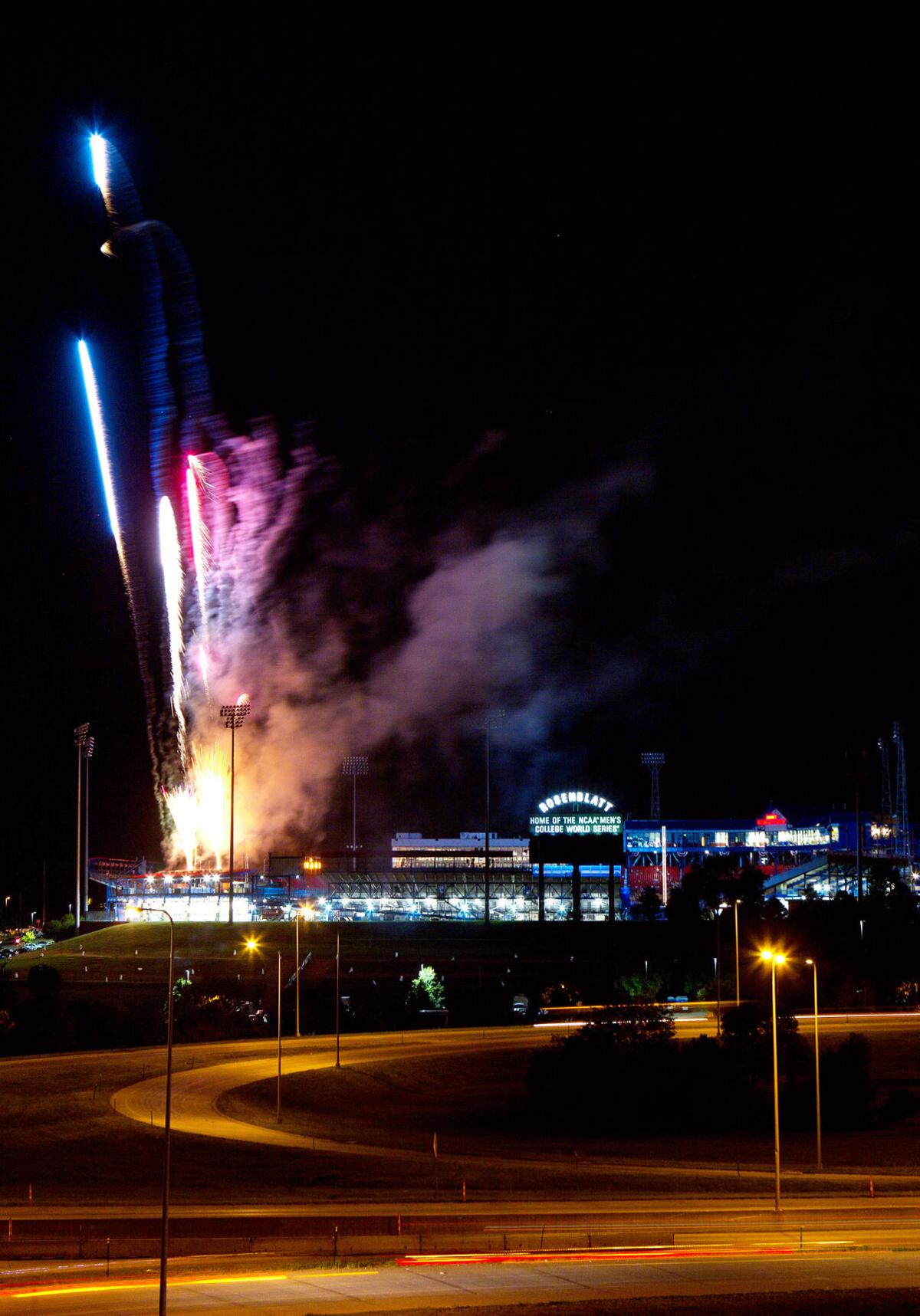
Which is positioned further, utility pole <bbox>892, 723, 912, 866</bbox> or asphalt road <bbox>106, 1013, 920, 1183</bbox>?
utility pole <bbox>892, 723, 912, 866</bbox>

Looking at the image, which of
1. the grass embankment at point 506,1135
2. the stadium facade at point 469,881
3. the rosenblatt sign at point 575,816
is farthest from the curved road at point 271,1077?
the rosenblatt sign at point 575,816

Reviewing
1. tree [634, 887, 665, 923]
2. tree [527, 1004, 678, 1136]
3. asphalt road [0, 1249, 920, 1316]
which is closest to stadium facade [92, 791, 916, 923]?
tree [634, 887, 665, 923]

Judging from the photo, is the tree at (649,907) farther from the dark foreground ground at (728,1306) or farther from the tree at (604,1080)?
the dark foreground ground at (728,1306)

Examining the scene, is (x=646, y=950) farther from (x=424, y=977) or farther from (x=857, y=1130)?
(x=857, y=1130)

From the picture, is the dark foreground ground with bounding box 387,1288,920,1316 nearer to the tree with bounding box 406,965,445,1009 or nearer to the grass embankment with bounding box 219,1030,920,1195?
the grass embankment with bounding box 219,1030,920,1195

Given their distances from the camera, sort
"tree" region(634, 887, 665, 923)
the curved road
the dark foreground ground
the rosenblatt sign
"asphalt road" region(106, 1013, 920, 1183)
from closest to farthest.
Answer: the dark foreground ground → "asphalt road" region(106, 1013, 920, 1183) → the curved road → "tree" region(634, 887, 665, 923) → the rosenblatt sign
